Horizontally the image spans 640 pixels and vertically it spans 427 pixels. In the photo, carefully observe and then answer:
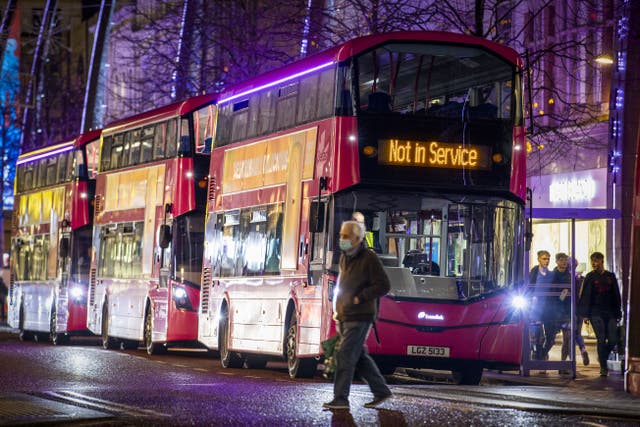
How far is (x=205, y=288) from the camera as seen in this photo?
25.0m

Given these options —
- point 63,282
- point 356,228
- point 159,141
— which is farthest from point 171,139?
point 356,228

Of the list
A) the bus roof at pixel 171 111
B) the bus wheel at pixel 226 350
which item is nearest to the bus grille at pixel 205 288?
the bus wheel at pixel 226 350

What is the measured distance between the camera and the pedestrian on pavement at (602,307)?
2188 centimetres

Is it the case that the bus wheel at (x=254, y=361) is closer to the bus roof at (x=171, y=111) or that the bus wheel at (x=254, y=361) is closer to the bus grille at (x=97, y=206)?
the bus roof at (x=171, y=111)

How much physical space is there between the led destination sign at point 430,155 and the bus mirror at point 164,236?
29.9 ft

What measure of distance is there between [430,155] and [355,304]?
5599mm

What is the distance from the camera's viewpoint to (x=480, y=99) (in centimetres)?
1919

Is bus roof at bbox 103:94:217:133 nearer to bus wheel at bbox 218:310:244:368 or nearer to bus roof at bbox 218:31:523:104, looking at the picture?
bus wheel at bbox 218:310:244:368

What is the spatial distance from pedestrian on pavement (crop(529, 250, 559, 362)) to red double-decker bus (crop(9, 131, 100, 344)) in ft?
42.7

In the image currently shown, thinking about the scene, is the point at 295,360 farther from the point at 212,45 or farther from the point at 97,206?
the point at 212,45

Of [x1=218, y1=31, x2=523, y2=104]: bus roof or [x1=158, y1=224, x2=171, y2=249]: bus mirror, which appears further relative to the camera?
[x1=158, y1=224, x2=171, y2=249]: bus mirror

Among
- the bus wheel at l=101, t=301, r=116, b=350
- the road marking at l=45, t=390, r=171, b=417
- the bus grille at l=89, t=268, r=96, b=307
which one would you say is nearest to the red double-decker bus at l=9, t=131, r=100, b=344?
the bus grille at l=89, t=268, r=96, b=307

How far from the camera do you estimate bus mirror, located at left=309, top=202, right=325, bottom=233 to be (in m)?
18.5

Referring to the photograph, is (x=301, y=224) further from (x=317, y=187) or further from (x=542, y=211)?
(x=542, y=211)
